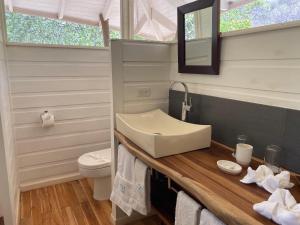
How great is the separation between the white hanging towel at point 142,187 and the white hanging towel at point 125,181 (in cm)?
7

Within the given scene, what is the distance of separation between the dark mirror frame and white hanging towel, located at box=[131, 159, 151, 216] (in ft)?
2.53

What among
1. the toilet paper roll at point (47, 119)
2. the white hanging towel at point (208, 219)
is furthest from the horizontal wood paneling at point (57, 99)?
the white hanging towel at point (208, 219)

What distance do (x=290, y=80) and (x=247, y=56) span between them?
0.29m

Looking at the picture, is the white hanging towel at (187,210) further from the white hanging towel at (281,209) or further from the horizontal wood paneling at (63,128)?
the horizontal wood paneling at (63,128)

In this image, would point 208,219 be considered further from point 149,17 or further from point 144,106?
point 149,17

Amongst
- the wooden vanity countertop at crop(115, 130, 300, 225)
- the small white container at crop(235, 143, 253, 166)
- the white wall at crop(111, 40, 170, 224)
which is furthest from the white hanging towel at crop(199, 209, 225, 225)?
the white wall at crop(111, 40, 170, 224)

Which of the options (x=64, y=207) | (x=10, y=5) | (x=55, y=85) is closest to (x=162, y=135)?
(x=64, y=207)

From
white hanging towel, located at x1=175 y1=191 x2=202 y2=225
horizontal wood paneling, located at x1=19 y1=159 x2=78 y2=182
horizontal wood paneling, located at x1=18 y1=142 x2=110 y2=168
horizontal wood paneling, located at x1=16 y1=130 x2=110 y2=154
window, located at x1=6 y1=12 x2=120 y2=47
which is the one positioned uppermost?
window, located at x1=6 y1=12 x2=120 y2=47

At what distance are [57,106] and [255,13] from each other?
206 cm

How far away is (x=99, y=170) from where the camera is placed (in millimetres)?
2250

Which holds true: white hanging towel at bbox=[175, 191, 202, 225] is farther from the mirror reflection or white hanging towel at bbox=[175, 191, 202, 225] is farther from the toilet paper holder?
the toilet paper holder

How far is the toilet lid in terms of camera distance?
→ 88.1 inches

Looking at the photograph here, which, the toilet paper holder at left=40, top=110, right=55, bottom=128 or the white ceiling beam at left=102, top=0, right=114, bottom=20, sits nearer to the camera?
the toilet paper holder at left=40, top=110, right=55, bottom=128

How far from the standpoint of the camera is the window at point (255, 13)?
1157 mm
